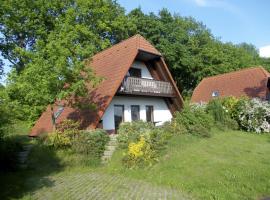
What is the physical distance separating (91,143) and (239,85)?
2150cm

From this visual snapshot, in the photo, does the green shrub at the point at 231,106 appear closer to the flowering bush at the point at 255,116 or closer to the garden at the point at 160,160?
the flowering bush at the point at 255,116

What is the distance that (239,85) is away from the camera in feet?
99.8

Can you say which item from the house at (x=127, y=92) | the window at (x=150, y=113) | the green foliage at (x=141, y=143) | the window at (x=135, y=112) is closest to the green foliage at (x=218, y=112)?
the house at (x=127, y=92)

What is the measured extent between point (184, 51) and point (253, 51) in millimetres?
47166

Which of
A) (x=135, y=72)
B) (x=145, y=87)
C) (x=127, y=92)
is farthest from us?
(x=135, y=72)

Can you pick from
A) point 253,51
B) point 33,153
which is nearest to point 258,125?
point 33,153

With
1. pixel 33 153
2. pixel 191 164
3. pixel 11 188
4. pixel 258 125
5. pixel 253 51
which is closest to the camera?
pixel 11 188

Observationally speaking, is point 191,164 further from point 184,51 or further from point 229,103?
point 184,51

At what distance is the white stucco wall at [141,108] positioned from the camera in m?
18.8

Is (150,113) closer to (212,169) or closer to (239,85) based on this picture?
(212,169)

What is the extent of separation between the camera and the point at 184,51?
36.7 meters

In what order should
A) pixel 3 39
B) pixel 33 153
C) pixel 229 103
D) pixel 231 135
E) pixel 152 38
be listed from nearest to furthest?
pixel 33 153
pixel 231 135
pixel 229 103
pixel 3 39
pixel 152 38

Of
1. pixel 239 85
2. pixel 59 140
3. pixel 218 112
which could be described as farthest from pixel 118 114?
pixel 239 85

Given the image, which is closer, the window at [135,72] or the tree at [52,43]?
the tree at [52,43]
